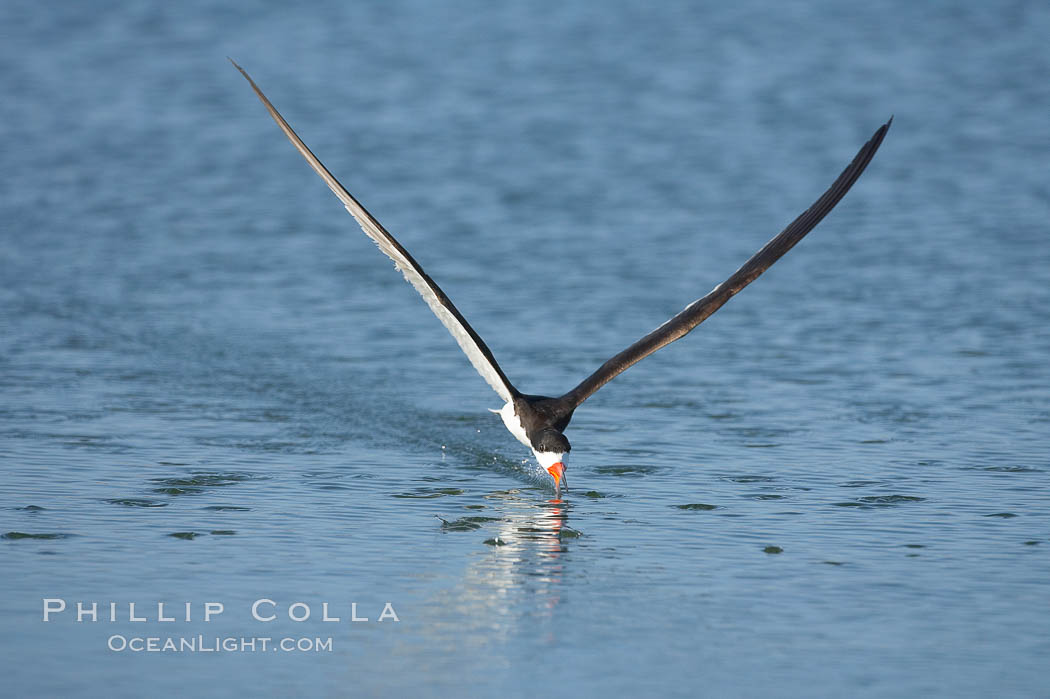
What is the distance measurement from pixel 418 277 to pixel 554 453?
4.87ft

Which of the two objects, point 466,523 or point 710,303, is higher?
point 710,303

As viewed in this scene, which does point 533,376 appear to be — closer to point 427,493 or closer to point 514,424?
point 514,424

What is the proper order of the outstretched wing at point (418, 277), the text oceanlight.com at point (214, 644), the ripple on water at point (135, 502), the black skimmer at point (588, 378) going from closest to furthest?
1. the text oceanlight.com at point (214, 644)
2. the ripple on water at point (135, 502)
3. the outstretched wing at point (418, 277)
4. the black skimmer at point (588, 378)

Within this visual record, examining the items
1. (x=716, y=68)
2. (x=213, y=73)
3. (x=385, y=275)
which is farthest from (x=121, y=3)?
(x=385, y=275)

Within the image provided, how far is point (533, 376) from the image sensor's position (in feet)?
43.9

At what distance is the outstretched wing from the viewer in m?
9.65

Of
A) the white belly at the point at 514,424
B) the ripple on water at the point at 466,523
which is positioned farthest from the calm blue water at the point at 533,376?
the white belly at the point at 514,424

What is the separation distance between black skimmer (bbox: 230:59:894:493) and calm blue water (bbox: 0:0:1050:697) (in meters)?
0.41

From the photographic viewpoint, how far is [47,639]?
7176 millimetres

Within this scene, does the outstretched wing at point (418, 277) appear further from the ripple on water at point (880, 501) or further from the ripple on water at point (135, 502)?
the ripple on water at point (880, 501)

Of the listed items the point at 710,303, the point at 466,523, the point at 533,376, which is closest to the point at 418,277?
the point at 466,523

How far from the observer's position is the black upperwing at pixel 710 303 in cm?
1056

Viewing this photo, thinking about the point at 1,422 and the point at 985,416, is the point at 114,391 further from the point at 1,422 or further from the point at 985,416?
the point at 985,416

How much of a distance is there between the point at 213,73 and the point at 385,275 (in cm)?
1484
